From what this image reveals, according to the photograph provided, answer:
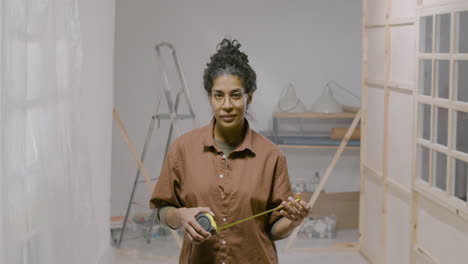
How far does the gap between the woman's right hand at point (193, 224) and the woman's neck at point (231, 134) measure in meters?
0.27

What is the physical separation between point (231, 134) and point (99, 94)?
7.30ft

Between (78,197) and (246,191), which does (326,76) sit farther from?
(246,191)

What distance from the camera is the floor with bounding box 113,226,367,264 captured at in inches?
197

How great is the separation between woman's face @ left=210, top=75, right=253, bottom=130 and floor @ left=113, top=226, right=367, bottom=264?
302 cm

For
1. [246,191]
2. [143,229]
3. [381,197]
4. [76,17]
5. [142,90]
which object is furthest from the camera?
[142,90]

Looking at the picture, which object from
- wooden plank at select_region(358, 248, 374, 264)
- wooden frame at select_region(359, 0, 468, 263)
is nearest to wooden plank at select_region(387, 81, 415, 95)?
wooden frame at select_region(359, 0, 468, 263)

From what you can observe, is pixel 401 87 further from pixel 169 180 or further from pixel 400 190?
pixel 169 180

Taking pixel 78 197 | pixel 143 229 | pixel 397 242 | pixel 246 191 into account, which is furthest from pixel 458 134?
pixel 143 229

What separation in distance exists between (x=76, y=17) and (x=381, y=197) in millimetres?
2538

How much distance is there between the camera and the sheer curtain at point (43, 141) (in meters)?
2.13

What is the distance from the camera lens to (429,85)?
11.7 feet

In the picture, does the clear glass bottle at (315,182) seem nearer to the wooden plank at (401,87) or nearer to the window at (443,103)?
the wooden plank at (401,87)

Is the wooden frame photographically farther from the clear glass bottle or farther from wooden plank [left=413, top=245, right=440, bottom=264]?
the clear glass bottle

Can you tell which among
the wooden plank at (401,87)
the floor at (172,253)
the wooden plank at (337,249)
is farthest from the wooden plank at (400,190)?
the wooden plank at (337,249)
